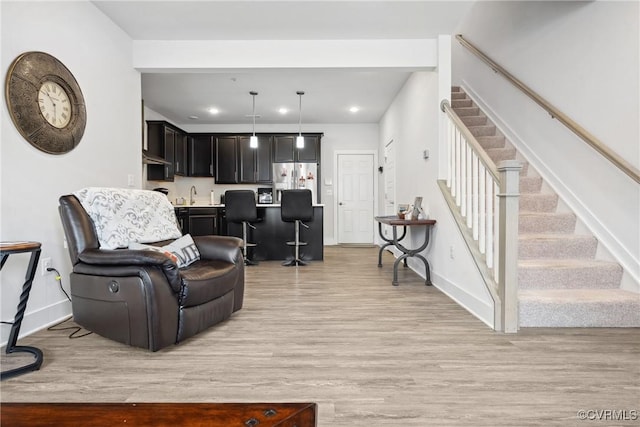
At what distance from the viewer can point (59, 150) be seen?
2.58 m

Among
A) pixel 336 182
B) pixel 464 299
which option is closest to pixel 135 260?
pixel 464 299

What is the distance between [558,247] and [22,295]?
3893 millimetres

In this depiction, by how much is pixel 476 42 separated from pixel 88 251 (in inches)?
219

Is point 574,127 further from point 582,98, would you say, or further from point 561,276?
Result: point 561,276

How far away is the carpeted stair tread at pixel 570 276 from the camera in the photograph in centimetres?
270

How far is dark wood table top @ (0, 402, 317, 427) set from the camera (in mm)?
722

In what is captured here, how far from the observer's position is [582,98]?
3.08m

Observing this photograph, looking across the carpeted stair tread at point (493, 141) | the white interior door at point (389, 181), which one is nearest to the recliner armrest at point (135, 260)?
the carpeted stair tread at point (493, 141)

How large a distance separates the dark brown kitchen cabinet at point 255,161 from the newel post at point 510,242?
540 cm

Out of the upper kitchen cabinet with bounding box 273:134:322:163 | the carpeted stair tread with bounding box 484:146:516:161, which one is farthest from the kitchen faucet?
the carpeted stair tread with bounding box 484:146:516:161

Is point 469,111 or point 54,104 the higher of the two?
point 469,111

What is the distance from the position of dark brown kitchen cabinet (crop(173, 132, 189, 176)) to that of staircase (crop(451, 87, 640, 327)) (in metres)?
5.82

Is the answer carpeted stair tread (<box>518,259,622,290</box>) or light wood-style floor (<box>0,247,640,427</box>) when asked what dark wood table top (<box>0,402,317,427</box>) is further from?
carpeted stair tread (<box>518,259,622,290</box>)

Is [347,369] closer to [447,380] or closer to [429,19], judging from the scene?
[447,380]
